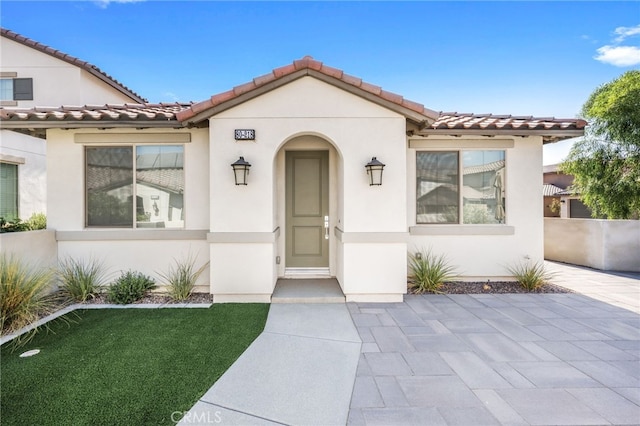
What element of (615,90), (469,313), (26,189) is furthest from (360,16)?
(26,189)

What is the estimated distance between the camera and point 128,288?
554 cm

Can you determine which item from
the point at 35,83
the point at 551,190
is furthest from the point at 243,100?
the point at 551,190

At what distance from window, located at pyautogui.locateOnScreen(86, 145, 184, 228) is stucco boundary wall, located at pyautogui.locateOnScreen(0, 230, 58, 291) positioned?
733 millimetres

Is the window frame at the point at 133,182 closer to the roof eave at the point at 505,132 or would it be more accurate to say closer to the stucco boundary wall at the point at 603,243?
the roof eave at the point at 505,132

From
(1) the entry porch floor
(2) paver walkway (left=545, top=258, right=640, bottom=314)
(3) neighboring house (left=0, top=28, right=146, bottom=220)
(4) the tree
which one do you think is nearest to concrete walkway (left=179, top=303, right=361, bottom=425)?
(1) the entry porch floor

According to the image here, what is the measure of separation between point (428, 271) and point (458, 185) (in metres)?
2.13

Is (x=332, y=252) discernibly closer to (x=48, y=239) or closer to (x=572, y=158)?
(x=48, y=239)

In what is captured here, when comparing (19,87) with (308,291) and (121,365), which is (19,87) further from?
(308,291)

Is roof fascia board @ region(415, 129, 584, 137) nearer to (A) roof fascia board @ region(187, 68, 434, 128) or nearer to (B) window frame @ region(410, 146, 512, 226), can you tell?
(B) window frame @ region(410, 146, 512, 226)

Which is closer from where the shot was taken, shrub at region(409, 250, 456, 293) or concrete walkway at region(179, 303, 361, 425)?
concrete walkway at region(179, 303, 361, 425)

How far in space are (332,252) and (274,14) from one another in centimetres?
742

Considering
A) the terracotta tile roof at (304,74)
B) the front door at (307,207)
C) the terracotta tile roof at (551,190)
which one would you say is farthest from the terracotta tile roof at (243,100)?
the terracotta tile roof at (551,190)

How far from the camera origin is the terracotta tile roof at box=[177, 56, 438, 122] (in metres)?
5.18

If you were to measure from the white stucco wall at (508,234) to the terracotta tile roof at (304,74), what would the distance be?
1.54 metres
